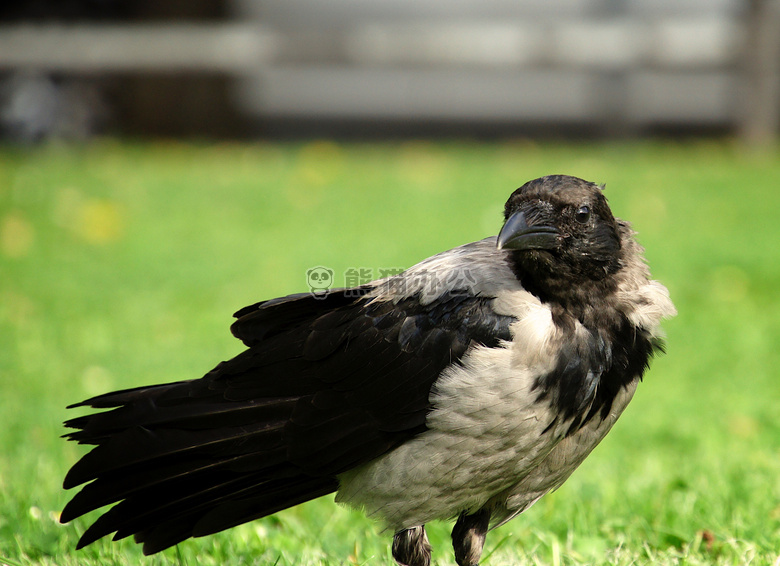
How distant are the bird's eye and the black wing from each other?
35cm

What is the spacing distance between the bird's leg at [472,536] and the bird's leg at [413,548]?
13 centimetres

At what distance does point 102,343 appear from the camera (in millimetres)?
5586

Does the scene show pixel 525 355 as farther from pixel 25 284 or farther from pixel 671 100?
pixel 671 100

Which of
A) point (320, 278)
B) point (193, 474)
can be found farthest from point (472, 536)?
point (320, 278)

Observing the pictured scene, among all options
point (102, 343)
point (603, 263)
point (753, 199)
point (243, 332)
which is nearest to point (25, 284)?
point (102, 343)

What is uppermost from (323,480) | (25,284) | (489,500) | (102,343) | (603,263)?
(25,284)

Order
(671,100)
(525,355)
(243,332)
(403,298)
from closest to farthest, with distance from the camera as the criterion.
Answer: (525,355)
(403,298)
(243,332)
(671,100)

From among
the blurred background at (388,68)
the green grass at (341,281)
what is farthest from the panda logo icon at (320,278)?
the blurred background at (388,68)

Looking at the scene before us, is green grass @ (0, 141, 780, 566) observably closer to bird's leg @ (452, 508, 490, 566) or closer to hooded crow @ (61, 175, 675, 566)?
bird's leg @ (452, 508, 490, 566)

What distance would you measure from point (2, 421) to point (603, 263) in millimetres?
3203

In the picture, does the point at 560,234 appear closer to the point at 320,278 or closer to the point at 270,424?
the point at 270,424

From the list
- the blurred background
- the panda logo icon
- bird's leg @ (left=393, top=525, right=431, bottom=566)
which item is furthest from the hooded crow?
the blurred background

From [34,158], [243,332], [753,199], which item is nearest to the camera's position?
[243,332]

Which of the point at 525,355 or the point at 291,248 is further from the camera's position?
the point at 291,248
